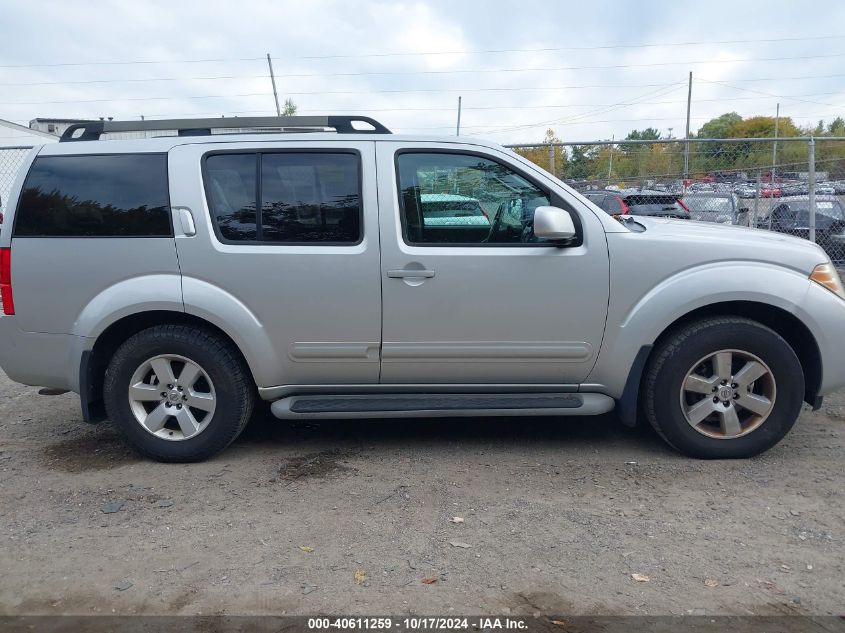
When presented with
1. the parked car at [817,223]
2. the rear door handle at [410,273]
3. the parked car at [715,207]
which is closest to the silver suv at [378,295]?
the rear door handle at [410,273]

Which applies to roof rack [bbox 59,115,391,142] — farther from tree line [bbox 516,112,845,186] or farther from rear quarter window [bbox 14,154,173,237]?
tree line [bbox 516,112,845,186]

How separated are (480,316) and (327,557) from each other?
1562mm

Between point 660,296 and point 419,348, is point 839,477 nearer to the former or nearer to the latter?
point 660,296

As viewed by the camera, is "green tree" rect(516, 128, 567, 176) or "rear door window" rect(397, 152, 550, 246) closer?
"rear door window" rect(397, 152, 550, 246)

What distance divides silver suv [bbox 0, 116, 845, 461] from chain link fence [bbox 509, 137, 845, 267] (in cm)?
605

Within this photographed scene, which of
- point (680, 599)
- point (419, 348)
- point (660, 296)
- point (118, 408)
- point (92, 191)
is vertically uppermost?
point (92, 191)

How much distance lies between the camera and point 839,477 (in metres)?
3.85

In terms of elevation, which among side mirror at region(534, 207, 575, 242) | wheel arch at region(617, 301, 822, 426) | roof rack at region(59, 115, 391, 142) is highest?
roof rack at region(59, 115, 391, 142)

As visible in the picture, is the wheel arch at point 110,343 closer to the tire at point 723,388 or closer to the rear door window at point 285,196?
the rear door window at point 285,196

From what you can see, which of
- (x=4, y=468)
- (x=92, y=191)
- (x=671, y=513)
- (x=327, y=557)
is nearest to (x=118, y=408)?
(x=4, y=468)

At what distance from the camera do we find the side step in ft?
13.1

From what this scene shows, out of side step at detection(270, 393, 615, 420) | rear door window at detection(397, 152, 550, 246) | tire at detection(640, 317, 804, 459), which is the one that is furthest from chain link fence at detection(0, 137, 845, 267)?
side step at detection(270, 393, 615, 420)

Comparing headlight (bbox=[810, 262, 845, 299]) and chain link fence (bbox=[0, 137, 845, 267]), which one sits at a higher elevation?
chain link fence (bbox=[0, 137, 845, 267])

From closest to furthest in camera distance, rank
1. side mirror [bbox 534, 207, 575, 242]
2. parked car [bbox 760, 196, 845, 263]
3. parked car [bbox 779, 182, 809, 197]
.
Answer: side mirror [bbox 534, 207, 575, 242] < parked car [bbox 760, 196, 845, 263] < parked car [bbox 779, 182, 809, 197]
